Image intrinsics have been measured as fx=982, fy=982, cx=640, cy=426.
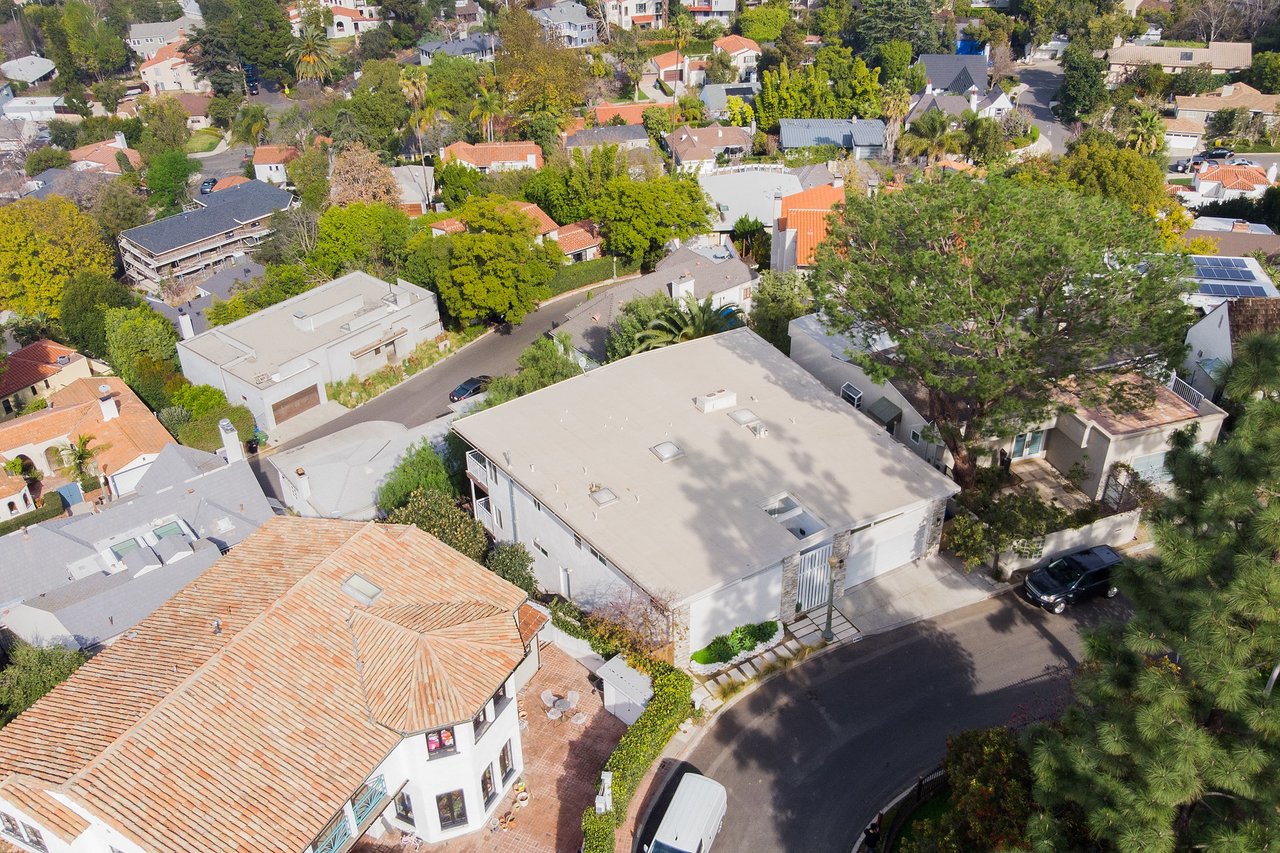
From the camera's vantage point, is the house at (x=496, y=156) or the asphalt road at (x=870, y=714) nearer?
the asphalt road at (x=870, y=714)

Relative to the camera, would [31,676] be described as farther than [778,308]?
No

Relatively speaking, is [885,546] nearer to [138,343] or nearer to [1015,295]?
[1015,295]

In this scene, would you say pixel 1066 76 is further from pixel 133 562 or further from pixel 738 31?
pixel 133 562

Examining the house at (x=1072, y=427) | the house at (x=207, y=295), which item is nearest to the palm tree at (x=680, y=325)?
the house at (x=1072, y=427)

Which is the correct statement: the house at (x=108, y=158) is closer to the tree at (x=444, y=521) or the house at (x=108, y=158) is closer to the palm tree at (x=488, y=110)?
the palm tree at (x=488, y=110)

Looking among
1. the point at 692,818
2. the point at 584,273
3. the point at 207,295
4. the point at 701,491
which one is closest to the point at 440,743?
the point at 692,818

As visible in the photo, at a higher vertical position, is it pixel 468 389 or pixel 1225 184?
pixel 1225 184

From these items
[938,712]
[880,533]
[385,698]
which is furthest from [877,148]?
[385,698]
